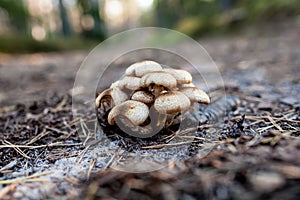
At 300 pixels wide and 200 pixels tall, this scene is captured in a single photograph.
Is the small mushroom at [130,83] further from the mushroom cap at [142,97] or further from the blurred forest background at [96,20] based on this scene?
the blurred forest background at [96,20]

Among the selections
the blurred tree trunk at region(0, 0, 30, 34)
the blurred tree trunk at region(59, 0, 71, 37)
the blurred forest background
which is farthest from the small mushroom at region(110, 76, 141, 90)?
the blurred tree trunk at region(59, 0, 71, 37)

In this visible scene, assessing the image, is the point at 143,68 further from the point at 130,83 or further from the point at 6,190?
the point at 6,190

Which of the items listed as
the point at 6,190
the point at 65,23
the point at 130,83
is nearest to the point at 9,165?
the point at 6,190

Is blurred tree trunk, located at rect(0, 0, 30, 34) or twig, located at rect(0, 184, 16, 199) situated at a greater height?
blurred tree trunk, located at rect(0, 0, 30, 34)

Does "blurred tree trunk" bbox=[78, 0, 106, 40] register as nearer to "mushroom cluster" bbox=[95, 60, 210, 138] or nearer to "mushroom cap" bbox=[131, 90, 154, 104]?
"mushroom cluster" bbox=[95, 60, 210, 138]

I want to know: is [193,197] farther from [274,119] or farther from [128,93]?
[274,119]

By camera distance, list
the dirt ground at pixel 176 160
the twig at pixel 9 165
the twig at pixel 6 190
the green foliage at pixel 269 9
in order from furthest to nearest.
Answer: the green foliage at pixel 269 9, the twig at pixel 9 165, the twig at pixel 6 190, the dirt ground at pixel 176 160

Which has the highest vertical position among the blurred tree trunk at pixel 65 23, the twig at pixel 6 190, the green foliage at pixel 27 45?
the blurred tree trunk at pixel 65 23

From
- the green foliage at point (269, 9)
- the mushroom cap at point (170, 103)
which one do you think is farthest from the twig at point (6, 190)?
the green foliage at point (269, 9)
